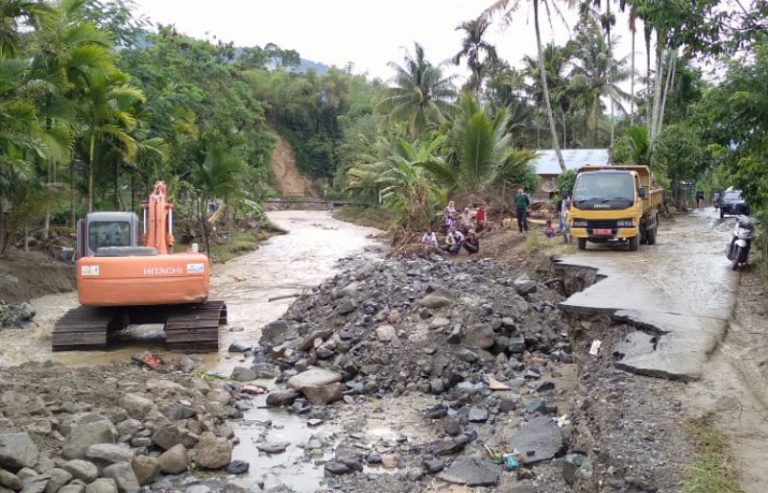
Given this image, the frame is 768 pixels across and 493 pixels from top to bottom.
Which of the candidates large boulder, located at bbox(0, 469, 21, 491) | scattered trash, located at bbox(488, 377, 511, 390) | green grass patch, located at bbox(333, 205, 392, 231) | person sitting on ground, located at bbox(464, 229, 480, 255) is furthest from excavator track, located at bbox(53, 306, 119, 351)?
green grass patch, located at bbox(333, 205, 392, 231)

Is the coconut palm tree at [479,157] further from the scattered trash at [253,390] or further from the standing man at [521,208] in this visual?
the scattered trash at [253,390]

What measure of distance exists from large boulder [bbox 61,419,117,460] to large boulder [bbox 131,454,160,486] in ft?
1.28

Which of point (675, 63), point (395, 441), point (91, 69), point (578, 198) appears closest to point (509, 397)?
point (395, 441)

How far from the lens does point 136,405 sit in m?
7.10

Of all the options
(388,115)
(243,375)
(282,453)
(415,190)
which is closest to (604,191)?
(415,190)

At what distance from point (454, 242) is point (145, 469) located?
52.0 ft

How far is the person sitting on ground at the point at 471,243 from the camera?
20984 mm

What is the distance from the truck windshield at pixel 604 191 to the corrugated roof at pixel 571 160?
60.1 ft

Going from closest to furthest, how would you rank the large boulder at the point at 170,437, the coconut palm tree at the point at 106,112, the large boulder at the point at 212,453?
the large boulder at the point at 212,453
the large boulder at the point at 170,437
the coconut palm tree at the point at 106,112

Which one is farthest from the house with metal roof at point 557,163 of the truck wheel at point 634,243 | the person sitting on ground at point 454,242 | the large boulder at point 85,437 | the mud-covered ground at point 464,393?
the large boulder at point 85,437

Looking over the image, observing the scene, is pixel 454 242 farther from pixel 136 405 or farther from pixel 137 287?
pixel 136 405

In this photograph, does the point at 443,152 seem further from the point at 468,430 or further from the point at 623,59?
the point at 468,430

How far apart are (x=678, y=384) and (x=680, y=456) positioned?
1.58 metres

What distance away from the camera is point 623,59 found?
45219 mm
